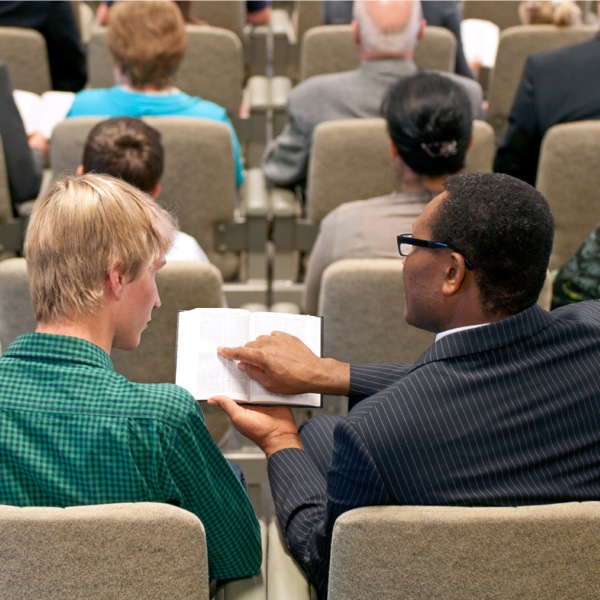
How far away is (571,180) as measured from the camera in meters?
2.79

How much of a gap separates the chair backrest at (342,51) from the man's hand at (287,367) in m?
2.12

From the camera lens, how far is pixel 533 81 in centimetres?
330

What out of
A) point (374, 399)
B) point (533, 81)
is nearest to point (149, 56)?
point (533, 81)

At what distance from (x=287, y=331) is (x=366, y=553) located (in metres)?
0.65

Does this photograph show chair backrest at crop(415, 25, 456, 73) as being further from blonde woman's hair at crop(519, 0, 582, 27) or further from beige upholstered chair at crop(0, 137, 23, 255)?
beige upholstered chair at crop(0, 137, 23, 255)

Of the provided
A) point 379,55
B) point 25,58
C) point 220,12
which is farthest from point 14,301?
point 220,12

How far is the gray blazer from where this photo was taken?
3.23m

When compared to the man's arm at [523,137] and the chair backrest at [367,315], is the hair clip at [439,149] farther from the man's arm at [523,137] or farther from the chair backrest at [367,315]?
the man's arm at [523,137]

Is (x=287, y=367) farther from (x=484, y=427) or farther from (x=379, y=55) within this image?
(x=379, y=55)

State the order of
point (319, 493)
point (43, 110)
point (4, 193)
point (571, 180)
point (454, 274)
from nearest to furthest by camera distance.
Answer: point (454, 274), point (319, 493), point (571, 180), point (4, 193), point (43, 110)

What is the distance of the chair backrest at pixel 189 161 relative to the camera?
9.21ft

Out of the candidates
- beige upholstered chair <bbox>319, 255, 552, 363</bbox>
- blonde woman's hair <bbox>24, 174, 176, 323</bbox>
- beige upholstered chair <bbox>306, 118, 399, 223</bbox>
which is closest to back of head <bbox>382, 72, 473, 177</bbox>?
beige upholstered chair <bbox>306, 118, 399, 223</bbox>

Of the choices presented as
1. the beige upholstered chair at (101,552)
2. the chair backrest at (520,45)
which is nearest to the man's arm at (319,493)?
the beige upholstered chair at (101,552)

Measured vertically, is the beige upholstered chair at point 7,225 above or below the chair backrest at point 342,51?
below
